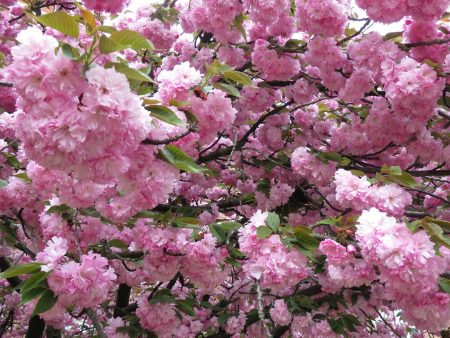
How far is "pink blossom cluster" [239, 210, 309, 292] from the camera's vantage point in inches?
81.7

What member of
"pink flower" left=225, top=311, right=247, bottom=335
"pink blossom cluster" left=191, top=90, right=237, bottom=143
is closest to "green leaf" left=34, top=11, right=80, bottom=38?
"pink blossom cluster" left=191, top=90, right=237, bottom=143

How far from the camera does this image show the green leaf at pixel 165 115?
60.0 inches

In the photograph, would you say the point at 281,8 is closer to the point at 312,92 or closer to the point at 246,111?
the point at 312,92

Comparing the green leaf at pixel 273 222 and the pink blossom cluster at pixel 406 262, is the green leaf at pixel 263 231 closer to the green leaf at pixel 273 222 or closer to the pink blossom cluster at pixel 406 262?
the green leaf at pixel 273 222

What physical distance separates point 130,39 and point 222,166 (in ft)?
9.68

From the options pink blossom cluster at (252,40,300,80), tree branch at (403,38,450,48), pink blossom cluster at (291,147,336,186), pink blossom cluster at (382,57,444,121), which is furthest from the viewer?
→ pink blossom cluster at (291,147,336,186)

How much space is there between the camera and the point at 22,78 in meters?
1.29

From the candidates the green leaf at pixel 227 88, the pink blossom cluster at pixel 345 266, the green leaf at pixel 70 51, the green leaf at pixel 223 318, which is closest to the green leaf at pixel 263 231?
the pink blossom cluster at pixel 345 266

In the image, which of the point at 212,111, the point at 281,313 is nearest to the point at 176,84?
the point at 212,111

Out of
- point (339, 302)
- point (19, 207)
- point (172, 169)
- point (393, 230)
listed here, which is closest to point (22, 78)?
point (172, 169)

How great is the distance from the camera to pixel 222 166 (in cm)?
436

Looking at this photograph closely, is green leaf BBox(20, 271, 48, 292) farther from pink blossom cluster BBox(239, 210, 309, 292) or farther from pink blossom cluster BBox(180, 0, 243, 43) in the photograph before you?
pink blossom cluster BBox(180, 0, 243, 43)

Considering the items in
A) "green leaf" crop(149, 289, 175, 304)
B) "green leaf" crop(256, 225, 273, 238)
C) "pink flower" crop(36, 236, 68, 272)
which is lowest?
"green leaf" crop(149, 289, 175, 304)

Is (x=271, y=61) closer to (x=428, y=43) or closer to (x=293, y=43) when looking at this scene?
(x=293, y=43)
